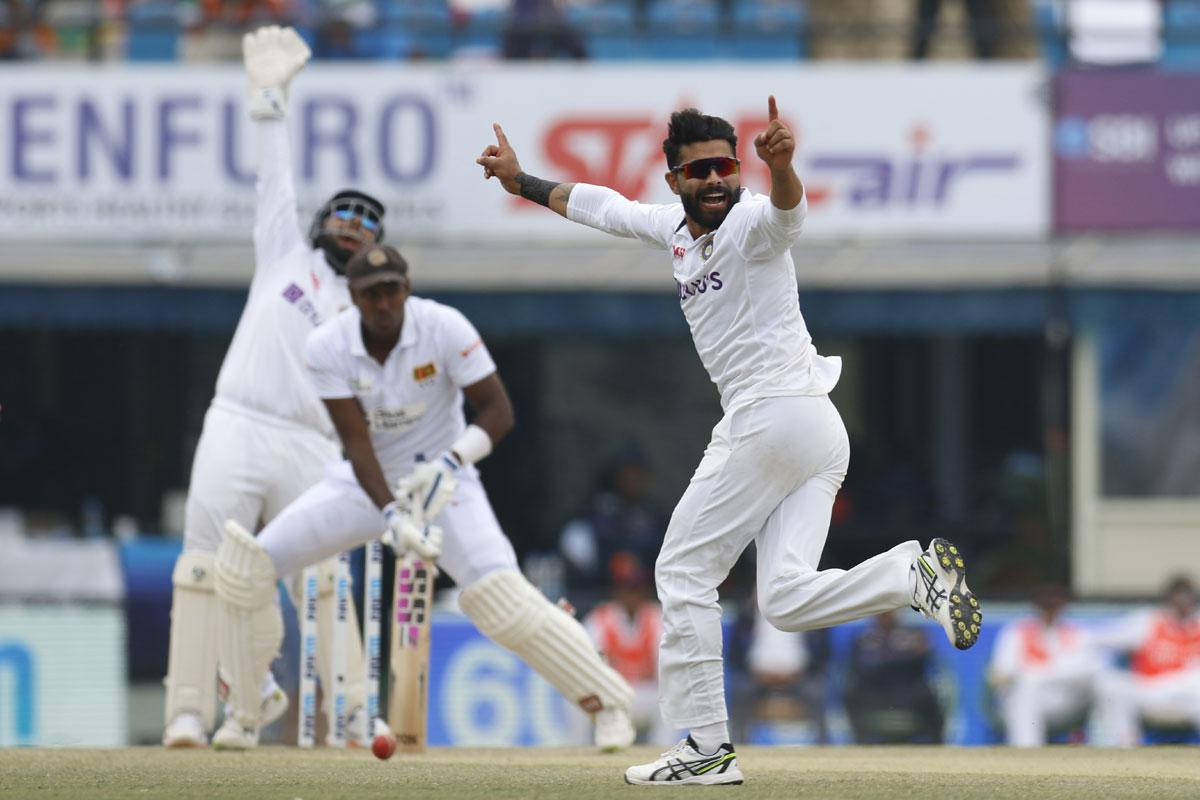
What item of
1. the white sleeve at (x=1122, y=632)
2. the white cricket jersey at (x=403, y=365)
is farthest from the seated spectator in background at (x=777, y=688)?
the white cricket jersey at (x=403, y=365)

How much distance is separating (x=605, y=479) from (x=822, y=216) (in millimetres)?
2131

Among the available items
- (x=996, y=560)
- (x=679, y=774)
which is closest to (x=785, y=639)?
(x=996, y=560)

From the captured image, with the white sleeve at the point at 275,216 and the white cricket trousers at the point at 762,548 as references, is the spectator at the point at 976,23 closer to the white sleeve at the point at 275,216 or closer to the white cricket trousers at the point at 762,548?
the white sleeve at the point at 275,216

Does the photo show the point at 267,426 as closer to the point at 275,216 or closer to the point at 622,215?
the point at 275,216

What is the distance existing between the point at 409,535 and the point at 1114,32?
24.6 feet

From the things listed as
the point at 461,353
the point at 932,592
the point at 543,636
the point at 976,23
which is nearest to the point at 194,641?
the point at 543,636

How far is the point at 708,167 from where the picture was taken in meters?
6.13

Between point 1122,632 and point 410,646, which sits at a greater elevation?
point 410,646

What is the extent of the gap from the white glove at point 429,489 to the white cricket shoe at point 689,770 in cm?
131

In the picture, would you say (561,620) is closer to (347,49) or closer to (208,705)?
(208,705)

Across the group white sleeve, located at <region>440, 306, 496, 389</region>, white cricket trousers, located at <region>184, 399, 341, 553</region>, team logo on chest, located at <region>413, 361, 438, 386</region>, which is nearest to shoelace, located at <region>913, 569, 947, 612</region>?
white sleeve, located at <region>440, 306, 496, 389</region>

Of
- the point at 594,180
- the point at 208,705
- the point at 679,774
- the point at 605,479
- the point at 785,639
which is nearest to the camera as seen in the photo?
the point at 679,774

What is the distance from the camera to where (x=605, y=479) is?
13883mm

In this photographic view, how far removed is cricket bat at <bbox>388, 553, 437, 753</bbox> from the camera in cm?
750
